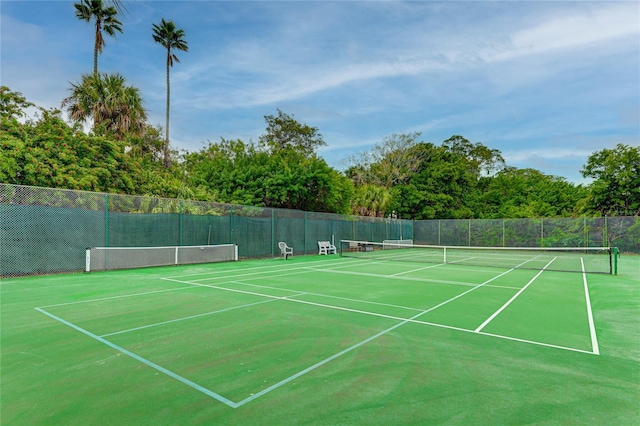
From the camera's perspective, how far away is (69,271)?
455 inches

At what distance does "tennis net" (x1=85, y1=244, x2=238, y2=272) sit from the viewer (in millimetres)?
12258

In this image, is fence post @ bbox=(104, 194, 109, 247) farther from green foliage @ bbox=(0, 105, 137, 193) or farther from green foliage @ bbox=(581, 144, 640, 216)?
green foliage @ bbox=(581, 144, 640, 216)

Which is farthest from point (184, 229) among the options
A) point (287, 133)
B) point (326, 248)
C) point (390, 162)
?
point (390, 162)

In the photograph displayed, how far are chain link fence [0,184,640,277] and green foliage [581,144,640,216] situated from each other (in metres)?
3.45

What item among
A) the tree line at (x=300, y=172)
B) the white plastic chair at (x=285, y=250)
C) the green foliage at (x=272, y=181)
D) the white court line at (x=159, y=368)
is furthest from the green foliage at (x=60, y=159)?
the white court line at (x=159, y=368)

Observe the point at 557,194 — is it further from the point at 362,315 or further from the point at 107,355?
the point at 107,355

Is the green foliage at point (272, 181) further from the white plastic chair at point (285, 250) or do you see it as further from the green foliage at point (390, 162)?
the green foliage at point (390, 162)

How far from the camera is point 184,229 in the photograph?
49.5 feet

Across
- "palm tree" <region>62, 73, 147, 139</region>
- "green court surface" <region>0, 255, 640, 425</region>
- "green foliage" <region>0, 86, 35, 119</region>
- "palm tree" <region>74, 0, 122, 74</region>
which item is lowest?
"green court surface" <region>0, 255, 640, 425</region>

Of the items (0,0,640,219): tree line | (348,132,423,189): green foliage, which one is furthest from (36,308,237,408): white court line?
(348,132,423,189): green foliage

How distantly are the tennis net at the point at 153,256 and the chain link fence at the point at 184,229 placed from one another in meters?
0.26

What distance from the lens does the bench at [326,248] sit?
2132cm

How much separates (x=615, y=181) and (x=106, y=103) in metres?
33.2

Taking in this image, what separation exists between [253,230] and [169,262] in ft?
15.2
